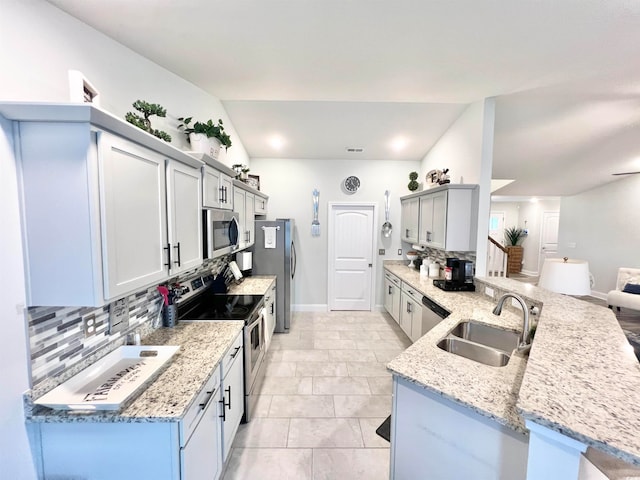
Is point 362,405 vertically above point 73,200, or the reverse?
point 73,200

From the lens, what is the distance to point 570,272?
78.9 inches

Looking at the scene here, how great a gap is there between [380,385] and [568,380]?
6.51 ft

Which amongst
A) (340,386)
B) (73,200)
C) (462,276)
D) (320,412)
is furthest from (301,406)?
(73,200)

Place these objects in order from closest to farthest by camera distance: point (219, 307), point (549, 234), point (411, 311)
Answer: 1. point (219, 307)
2. point (411, 311)
3. point (549, 234)

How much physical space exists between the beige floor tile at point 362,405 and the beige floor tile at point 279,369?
42cm

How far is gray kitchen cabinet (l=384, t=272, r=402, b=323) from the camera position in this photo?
394cm

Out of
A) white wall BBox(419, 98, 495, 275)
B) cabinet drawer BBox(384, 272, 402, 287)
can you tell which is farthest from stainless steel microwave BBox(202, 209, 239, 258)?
white wall BBox(419, 98, 495, 275)

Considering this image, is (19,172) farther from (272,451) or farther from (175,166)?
(272,451)

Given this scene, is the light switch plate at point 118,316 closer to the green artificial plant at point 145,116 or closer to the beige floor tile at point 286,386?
the green artificial plant at point 145,116

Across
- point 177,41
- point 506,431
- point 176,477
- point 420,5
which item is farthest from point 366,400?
point 177,41

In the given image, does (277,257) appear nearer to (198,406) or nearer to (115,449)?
(198,406)

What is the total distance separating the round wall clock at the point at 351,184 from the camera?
4660mm

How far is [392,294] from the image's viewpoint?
421 centimetres

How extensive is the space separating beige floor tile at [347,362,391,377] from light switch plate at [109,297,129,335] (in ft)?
7.37
